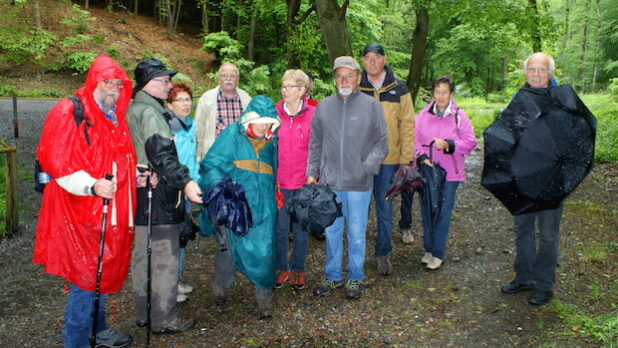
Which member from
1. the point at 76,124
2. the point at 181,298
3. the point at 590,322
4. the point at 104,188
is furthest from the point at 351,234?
the point at 76,124

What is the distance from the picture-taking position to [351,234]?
4766mm

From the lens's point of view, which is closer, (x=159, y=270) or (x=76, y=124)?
(x=76, y=124)

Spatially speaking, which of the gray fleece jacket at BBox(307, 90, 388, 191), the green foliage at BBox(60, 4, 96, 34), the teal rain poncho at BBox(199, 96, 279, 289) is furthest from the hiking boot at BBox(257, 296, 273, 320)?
the green foliage at BBox(60, 4, 96, 34)

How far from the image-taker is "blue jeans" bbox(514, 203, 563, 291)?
14.2ft

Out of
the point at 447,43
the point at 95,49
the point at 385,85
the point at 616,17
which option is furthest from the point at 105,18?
the point at 616,17

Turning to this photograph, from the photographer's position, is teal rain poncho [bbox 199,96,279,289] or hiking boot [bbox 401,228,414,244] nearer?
teal rain poncho [bbox 199,96,279,289]

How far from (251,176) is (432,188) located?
2274 millimetres

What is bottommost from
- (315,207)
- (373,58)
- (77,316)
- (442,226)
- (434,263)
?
(434,263)

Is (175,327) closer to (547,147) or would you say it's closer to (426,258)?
(426,258)

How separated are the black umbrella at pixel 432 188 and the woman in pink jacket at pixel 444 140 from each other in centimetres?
4

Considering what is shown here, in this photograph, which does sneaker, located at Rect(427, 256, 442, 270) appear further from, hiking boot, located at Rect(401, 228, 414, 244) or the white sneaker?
hiking boot, located at Rect(401, 228, 414, 244)

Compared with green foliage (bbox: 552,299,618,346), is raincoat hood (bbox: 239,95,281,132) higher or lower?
higher

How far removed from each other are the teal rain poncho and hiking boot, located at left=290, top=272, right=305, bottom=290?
2.57 feet

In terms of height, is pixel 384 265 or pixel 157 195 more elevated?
pixel 157 195
